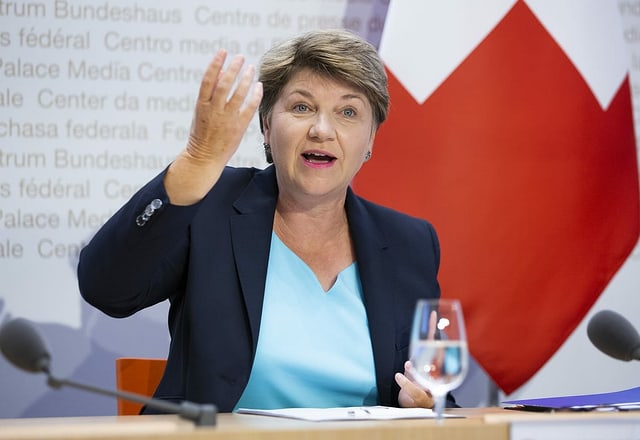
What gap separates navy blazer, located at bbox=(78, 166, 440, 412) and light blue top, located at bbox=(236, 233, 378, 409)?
1.7 inches

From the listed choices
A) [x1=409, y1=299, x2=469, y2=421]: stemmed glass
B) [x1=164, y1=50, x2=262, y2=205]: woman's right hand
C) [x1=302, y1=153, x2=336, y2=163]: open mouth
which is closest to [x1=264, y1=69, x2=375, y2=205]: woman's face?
[x1=302, y1=153, x2=336, y2=163]: open mouth

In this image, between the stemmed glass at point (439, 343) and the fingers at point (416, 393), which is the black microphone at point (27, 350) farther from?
the fingers at point (416, 393)

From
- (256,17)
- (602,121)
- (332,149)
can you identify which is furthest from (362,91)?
(602,121)

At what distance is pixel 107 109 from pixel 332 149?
1122mm

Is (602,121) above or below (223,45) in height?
below

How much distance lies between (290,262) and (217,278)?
272 mm

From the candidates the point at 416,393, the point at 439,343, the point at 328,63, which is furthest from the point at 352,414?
the point at 328,63

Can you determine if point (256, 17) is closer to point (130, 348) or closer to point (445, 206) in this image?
point (445, 206)

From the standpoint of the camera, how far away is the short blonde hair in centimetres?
242

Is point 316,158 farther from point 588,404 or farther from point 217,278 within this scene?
point 588,404

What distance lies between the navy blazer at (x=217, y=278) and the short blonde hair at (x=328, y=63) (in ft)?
0.86

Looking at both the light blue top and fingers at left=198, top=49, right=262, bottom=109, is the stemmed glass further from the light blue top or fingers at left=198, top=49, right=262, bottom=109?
the light blue top

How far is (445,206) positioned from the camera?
3.27 meters

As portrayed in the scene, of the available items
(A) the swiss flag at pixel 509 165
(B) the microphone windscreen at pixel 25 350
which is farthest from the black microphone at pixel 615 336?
(A) the swiss flag at pixel 509 165
